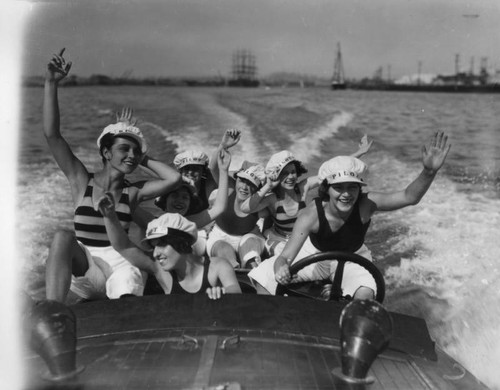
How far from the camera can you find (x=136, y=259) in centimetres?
259

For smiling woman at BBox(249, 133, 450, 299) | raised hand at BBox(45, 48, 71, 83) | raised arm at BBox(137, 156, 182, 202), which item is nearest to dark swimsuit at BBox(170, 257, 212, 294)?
smiling woman at BBox(249, 133, 450, 299)

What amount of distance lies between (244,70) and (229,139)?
4436mm

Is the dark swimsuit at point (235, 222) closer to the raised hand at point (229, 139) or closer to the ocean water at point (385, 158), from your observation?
the raised hand at point (229, 139)

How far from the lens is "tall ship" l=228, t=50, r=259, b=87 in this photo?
23.3 ft

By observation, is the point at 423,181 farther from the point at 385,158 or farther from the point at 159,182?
the point at 385,158

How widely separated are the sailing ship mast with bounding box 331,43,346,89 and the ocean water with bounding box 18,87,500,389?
307 millimetres

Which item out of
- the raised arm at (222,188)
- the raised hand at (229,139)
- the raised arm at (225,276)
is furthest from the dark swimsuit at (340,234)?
the raised hand at (229,139)

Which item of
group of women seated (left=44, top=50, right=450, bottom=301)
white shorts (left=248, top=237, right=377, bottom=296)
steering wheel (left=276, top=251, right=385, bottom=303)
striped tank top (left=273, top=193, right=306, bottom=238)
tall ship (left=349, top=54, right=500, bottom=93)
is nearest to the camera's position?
steering wheel (left=276, top=251, right=385, bottom=303)

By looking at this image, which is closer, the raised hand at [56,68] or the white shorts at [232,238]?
the raised hand at [56,68]

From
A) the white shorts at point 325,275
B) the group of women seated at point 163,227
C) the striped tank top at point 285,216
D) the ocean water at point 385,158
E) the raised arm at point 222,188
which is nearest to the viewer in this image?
the group of women seated at point 163,227

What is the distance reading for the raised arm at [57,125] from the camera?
8.47ft

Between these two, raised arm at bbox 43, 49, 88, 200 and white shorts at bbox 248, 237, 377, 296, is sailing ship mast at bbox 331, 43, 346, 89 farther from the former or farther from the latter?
raised arm at bbox 43, 49, 88, 200

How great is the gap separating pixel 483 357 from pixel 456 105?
267 inches

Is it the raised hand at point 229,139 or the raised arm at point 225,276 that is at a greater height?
the raised hand at point 229,139
